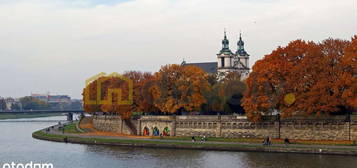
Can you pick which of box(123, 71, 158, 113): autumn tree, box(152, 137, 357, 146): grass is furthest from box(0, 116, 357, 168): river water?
box(123, 71, 158, 113): autumn tree

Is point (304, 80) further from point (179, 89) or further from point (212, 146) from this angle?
point (179, 89)

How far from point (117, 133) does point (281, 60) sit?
1593 inches

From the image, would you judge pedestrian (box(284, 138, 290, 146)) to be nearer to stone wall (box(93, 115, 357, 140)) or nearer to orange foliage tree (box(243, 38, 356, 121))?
orange foliage tree (box(243, 38, 356, 121))

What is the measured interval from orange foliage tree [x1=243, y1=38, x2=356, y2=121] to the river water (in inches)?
393

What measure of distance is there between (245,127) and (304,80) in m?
12.8

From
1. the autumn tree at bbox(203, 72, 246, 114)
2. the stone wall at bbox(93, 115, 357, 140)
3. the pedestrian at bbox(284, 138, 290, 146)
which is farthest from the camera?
the autumn tree at bbox(203, 72, 246, 114)

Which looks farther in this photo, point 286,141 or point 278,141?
point 278,141

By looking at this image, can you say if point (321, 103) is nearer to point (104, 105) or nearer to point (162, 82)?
point (162, 82)

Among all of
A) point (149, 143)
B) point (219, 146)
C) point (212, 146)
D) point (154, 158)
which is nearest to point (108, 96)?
point (149, 143)

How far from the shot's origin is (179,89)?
92312mm

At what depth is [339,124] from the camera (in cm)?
7475

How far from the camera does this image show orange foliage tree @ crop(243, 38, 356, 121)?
239 feet

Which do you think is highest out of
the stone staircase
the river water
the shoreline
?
the stone staircase

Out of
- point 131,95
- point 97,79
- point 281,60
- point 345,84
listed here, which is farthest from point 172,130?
point 97,79
